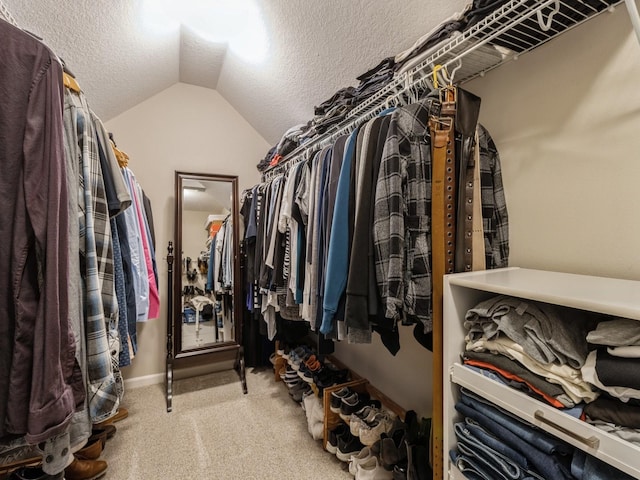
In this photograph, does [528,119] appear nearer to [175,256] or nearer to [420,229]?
[420,229]

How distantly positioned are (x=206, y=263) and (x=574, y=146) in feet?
7.72

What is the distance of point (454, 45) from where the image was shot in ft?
3.04

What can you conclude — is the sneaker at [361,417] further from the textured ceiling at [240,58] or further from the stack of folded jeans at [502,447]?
the textured ceiling at [240,58]

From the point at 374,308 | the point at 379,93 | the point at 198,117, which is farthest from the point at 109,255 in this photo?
the point at 198,117

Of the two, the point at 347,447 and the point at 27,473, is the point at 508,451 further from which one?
the point at 27,473

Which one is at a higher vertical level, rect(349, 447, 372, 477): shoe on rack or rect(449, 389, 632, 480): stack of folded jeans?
rect(449, 389, 632, 480): stack of folded jeans

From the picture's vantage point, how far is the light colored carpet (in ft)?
4.75

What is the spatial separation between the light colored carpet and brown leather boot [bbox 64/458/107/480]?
0.06 meters

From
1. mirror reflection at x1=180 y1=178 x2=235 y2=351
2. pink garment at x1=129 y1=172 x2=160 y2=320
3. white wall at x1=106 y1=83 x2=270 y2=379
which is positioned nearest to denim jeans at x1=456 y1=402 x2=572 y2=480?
pink garment at x1=129 y1=172 x2=160 y2=320

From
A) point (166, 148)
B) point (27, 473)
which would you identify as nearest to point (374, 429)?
point (27, 473)

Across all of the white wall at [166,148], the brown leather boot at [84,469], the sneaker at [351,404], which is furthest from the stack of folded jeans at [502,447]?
the white wall at [166,148]

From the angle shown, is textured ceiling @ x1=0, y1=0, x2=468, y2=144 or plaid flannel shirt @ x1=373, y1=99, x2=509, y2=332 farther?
textured ceiling @ x1=0, y1=0, x2=468, y2=144

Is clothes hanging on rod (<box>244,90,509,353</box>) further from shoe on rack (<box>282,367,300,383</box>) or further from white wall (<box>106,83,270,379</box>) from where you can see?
white wall (<box>106,83,270,379</box>)

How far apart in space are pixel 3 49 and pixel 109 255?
0.45 m
